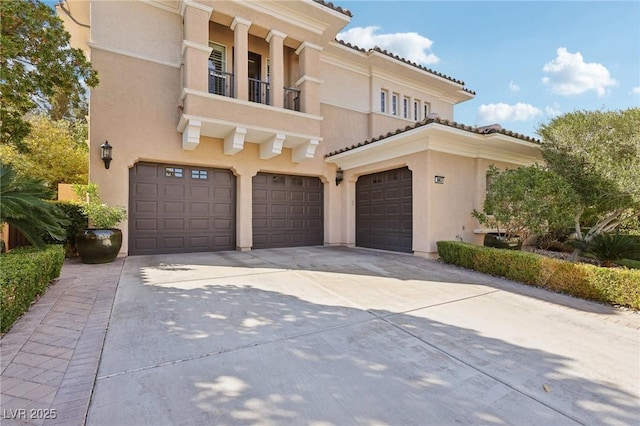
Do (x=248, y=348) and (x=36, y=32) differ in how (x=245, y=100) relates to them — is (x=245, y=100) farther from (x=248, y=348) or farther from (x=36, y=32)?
(x=248, y=348)

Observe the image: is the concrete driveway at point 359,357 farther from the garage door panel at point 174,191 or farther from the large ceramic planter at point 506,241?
the garage door panel at point 174,191

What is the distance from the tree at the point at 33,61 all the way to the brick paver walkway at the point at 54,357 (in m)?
4.50

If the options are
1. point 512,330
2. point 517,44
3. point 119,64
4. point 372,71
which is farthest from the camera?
point 372,71

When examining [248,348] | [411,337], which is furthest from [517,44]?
[248,348]

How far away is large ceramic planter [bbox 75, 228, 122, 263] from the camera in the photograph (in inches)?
277

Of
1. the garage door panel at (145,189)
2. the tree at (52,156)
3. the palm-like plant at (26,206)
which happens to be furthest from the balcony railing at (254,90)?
the tree at (52,156)

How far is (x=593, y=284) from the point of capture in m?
5.05

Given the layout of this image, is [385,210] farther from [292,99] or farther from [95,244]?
[95,244]

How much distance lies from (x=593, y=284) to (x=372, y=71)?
10470mm

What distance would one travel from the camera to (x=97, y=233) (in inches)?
279

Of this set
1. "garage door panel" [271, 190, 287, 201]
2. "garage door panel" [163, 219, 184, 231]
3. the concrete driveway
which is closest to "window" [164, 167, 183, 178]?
"garage door panel" [163, 219, 184, 231]

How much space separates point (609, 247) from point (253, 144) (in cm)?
994

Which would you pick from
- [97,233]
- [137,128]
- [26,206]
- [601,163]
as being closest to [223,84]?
[137,128]

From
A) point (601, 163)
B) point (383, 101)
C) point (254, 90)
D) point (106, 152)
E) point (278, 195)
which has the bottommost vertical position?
point (278, 195)
